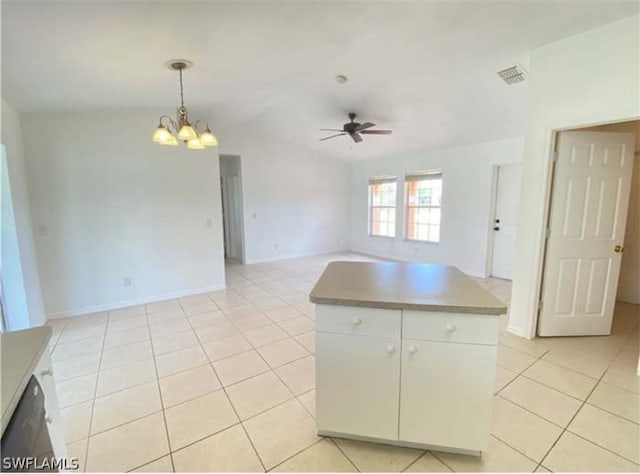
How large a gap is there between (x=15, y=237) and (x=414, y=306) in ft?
12.2

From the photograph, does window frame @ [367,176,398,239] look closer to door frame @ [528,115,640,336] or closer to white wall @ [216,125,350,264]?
white wall @ [216,125,350,264]

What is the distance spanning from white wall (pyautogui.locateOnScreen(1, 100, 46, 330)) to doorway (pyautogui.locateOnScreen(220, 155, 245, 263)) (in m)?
3.35

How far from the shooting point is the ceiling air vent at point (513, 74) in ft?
9.75

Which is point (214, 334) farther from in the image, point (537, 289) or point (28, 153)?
point (537, 289)

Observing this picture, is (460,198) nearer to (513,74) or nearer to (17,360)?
(513,74)

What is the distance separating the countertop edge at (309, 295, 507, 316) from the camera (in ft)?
4.49

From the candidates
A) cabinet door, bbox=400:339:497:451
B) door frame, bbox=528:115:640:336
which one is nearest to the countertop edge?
cabinet door, bbox=400:339:497:451

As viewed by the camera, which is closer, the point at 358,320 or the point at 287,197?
the point at 358,320

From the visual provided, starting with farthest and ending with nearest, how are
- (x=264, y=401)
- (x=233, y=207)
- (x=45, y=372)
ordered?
(x=233, y=207) < (x=264, y=401) < (x=45, y=372)

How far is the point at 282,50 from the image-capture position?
2580 mm

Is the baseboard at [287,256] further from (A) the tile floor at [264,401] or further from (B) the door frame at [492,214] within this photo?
(B) the door frame at [492,214]

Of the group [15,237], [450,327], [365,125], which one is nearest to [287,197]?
[365,125]

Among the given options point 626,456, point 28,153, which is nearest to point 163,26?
point 28,153

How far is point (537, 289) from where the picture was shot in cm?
288
